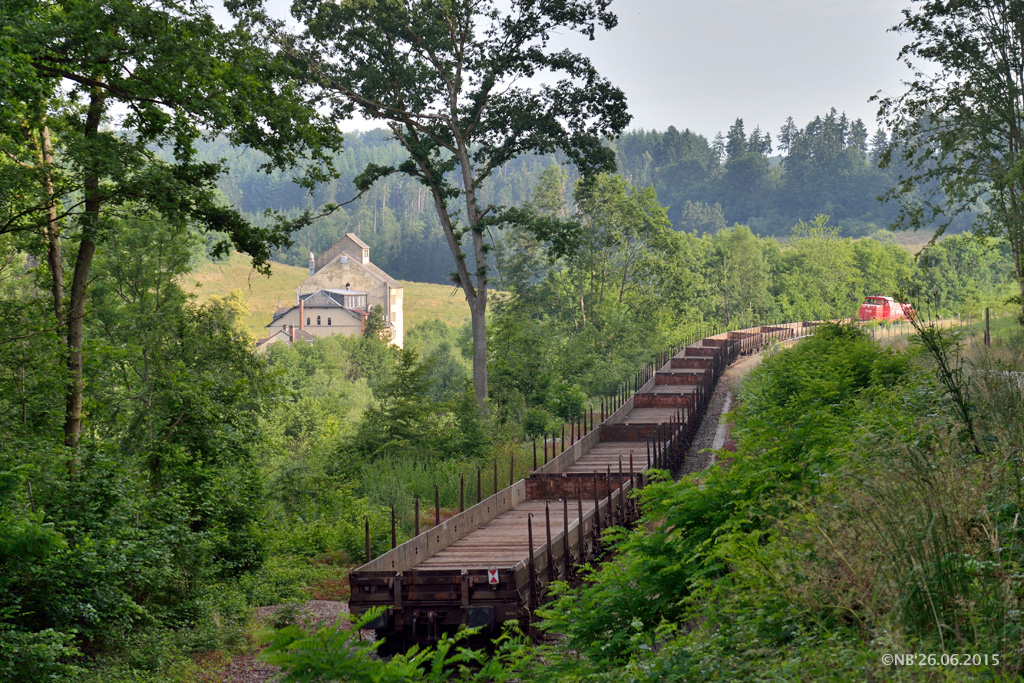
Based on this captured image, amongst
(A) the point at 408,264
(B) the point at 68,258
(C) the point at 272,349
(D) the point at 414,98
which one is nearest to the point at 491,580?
(B) the point at 68,258

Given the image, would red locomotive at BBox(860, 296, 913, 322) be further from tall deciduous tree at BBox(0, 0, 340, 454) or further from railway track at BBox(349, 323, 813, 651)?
tall deciduous tree at BBox(0, 0, 340, 454)

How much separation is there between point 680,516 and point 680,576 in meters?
0.66

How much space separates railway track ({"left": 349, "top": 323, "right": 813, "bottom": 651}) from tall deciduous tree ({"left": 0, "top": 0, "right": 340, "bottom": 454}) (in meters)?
5.87

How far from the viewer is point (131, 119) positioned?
45.9 ft

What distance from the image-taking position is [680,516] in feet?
25.6

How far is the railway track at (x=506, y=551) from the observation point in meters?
10.8

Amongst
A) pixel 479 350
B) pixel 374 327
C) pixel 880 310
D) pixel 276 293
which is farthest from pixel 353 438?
pixel 276 293

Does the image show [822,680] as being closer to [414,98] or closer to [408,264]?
[414,98]

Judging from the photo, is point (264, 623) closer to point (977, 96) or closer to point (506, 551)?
point (506, 551)

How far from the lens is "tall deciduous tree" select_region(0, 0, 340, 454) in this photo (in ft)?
42.1

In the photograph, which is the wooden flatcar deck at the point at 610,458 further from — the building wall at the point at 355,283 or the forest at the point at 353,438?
the building wall at the point at 355,283

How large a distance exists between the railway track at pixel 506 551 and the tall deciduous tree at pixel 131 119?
5.87 meters

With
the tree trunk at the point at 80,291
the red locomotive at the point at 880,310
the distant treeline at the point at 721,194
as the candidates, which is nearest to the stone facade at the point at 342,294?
the distant treeline at the point at 721,194

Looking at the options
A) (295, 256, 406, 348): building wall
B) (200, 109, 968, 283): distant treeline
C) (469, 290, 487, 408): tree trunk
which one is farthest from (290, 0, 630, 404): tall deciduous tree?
(200, 109, 968, 283): distant treeline
